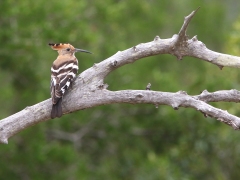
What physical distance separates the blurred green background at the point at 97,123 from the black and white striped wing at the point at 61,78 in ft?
15.3

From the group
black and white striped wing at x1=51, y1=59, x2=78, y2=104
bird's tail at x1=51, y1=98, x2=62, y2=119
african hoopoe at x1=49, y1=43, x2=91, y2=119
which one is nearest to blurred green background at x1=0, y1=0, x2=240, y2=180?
african hoopoe at x1=49, y1=43, x2=91, y2=119

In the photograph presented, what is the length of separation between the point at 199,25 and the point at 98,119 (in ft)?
25.7

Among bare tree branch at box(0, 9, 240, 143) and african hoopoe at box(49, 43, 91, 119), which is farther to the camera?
african hoopoe at box(49, 43, 91, 119)

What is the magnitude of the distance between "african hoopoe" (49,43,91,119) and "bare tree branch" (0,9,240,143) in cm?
8

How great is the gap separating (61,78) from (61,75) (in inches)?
8.2

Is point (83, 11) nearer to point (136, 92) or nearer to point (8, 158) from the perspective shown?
point (8, 158)

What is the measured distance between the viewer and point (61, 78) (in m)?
8.41

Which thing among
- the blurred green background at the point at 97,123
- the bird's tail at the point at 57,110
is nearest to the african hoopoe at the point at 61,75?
the bird's tail at the point at 57,110

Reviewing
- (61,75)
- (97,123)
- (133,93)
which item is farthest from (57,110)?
(97,123)

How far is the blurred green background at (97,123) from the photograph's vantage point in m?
14.4

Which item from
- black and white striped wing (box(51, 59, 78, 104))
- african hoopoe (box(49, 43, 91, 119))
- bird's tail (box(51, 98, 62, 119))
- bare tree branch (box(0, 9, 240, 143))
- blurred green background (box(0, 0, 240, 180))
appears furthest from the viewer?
blurred green background (box(0, 0, 240, 180))

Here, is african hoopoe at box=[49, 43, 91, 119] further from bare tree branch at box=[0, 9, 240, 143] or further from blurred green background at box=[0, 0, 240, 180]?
blurred green background at box=[0, 0, 240, 180]

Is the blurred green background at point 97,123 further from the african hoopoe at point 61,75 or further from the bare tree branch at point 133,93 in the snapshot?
the bare tree branch at point 133,93

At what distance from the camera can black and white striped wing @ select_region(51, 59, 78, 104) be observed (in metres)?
7.82
